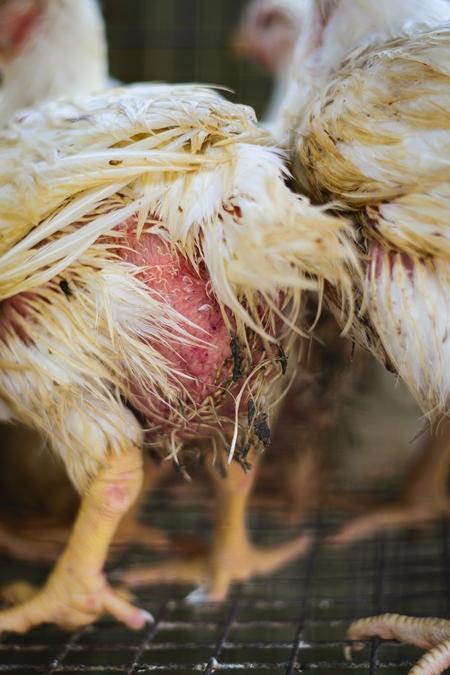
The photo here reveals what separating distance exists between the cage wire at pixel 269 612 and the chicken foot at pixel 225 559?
0.8 inches

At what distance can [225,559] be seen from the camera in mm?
981

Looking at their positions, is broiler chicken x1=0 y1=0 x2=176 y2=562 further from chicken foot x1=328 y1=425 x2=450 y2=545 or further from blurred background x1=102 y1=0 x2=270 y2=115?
blurred background x1=102 y1=0 x2=270 y2=115

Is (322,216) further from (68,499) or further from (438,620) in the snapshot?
(68,499)

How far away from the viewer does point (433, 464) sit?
1.11 meters

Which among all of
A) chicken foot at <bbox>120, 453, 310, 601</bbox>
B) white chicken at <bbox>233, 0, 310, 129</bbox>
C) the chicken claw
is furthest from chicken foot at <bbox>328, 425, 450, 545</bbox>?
white chicken at <bbox>233, 0, 310, 129</bbox>

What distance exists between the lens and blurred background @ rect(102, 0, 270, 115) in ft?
5.76

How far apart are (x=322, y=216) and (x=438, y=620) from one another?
1.48 feet

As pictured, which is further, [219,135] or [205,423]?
[205,423]

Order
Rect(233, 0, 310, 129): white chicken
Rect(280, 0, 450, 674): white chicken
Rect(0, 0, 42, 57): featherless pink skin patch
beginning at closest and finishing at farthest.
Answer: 1. Rect(280, 0, 450, 674): white chicken
2. Rect(0, 0, 42, 57): featherless pink skin patch
3. Rect(233, 0, 310, 129): white chicken

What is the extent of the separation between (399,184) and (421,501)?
2.32 feet

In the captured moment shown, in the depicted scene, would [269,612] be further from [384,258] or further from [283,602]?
[384,258]

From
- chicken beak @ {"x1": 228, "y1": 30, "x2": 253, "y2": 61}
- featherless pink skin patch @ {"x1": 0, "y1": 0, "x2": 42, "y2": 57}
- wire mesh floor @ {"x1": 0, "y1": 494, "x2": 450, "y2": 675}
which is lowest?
wire mesh floor @ {"x1": 0, "y1": 494, "x2": 450, "y2": 675}

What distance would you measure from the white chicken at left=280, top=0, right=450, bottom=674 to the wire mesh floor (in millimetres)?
265

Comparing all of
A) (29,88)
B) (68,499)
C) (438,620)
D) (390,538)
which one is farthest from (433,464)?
(29,88)
